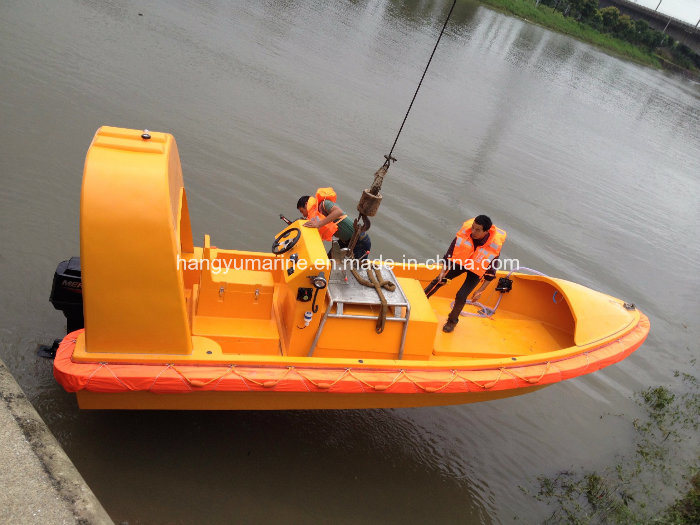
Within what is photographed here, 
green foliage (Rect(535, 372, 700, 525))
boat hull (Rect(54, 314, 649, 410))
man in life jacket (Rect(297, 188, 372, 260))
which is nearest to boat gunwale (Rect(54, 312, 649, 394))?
boat hull (Rect(54, 314, 649, 410))

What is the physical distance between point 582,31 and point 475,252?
38.2 metres

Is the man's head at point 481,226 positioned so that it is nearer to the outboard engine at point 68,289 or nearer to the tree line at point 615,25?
the outboard engine at point 68,289

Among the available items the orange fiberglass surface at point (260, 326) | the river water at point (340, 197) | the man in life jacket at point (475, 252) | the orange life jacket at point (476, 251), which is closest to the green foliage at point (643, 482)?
the river water at point (340, 197)

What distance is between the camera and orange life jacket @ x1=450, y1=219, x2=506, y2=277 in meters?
4.48

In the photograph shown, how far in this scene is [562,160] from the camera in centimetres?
1230

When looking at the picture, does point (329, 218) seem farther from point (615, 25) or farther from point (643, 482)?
point (615, 25)

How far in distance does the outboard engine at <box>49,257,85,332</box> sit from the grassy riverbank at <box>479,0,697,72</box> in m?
34.8

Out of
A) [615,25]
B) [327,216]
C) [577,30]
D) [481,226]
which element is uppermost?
[615,25]

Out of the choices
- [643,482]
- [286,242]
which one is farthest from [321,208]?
[643,482]

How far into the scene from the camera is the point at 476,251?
14.8ft

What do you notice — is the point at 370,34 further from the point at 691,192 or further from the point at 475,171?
the point at 691,192

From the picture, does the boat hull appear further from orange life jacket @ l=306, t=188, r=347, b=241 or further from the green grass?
the green grass

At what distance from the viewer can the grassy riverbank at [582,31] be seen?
33344mm

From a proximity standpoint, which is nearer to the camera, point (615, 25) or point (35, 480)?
point (35, 480)
